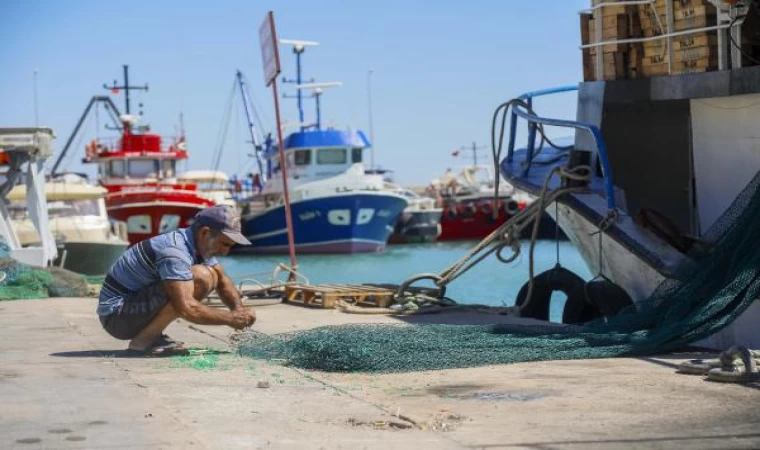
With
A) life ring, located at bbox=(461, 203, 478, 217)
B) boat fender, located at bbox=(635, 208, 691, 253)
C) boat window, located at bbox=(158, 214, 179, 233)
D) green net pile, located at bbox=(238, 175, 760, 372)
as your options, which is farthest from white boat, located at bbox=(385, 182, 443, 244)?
green net pile, located at bbox=(238, 175, 760, 372)

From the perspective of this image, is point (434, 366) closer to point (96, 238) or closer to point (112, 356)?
point (112, 356)

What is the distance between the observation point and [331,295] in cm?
1258

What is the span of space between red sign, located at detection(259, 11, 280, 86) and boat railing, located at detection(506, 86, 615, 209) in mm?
2676

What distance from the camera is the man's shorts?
8.05 meters

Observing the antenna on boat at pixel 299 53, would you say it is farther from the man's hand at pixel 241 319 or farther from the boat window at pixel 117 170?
the man's hand at pixel 241 319

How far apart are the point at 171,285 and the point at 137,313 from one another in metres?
0.46

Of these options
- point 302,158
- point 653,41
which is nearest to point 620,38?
point 653,41

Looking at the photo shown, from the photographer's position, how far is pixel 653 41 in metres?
11.9

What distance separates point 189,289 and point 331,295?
4776 millimetres

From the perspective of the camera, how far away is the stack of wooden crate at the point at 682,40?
36.2 ft

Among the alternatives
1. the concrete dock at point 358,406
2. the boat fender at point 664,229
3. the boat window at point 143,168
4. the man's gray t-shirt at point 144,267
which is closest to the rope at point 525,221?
the boat fender at point 664,229

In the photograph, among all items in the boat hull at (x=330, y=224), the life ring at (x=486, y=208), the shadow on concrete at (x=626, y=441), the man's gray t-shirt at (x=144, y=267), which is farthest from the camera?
the life ring at (x=486, y=208)

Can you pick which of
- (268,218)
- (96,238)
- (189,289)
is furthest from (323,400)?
(268,218)

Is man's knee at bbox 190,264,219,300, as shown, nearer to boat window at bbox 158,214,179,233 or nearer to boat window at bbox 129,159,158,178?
boat window at bbox 158,214,179,233
